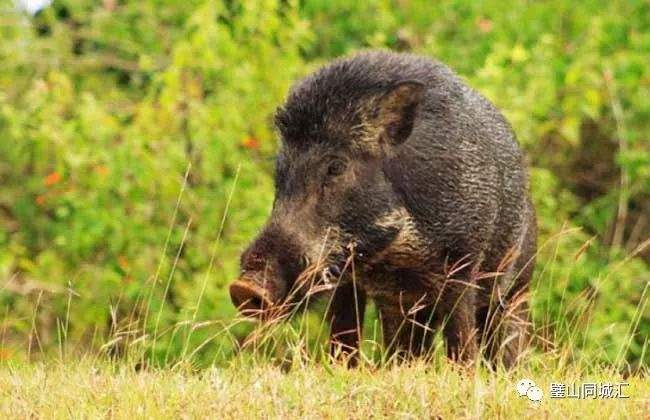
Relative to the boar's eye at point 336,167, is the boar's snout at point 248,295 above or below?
below

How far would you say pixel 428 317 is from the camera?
594cm

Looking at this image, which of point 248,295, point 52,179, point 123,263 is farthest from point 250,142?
point 248,295

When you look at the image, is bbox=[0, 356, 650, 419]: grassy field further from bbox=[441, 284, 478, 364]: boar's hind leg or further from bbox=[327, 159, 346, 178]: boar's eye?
bbox=[327, 159, 346, 178]: boar's eye

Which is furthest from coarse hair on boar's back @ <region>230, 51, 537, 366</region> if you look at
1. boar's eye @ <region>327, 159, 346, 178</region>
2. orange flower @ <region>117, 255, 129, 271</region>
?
orange flower @ <region>117, 255, 129, 271</region>

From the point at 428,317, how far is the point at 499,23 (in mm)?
5121

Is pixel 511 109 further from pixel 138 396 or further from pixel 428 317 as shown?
pixel 138 396

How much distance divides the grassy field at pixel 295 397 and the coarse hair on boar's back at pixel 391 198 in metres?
0.79

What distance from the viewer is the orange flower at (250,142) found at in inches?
344

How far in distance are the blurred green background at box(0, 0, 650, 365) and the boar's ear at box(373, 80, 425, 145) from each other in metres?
2.13

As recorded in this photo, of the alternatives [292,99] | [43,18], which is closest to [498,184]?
[292,99]

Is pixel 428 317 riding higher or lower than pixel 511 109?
lower

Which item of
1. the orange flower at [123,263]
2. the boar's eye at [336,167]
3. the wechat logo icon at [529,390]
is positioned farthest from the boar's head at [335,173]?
the orange flower at [123,263]

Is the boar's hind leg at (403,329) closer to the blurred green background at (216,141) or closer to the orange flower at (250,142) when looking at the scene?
the blurred green background at (216,141)

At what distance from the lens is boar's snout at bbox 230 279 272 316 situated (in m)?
5.14
